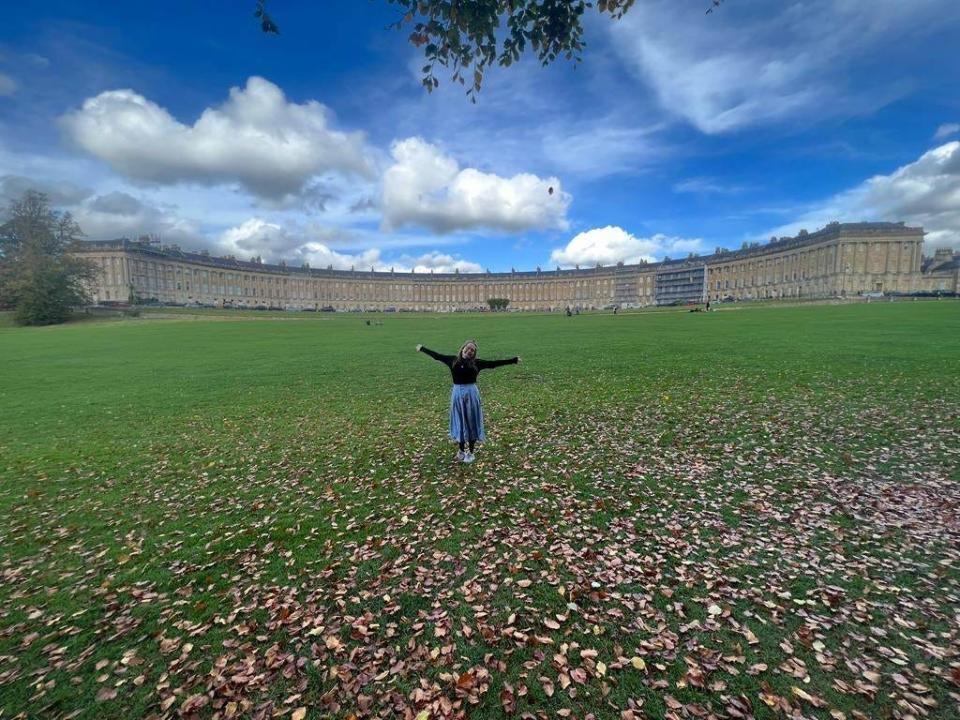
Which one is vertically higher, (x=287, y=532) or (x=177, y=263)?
(x=177, y=263)

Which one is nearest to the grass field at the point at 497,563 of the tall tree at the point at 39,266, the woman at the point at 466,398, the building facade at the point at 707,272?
the woman at the point at 466,398

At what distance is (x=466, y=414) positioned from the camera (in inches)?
404

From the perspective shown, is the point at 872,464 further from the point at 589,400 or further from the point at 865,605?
the point at 589,400

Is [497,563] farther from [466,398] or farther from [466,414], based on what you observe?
[466,398]

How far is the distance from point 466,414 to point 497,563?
13.6 ft

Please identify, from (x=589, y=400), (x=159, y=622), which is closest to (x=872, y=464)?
(x=589, y=400)

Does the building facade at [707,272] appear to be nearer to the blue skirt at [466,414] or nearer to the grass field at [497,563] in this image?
the grass field at [497,563]

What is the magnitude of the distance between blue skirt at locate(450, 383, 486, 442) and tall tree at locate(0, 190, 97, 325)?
302 feet

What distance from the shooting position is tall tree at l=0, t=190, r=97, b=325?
72188 mm

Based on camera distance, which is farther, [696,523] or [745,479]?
[745,479]

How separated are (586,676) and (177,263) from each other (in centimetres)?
19102

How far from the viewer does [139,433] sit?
44.0ft

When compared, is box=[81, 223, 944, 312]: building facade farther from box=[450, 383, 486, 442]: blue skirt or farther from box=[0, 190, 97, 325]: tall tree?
box=[450, 383, 486, 442]: blue skirt

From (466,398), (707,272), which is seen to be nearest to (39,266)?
(466,398)
